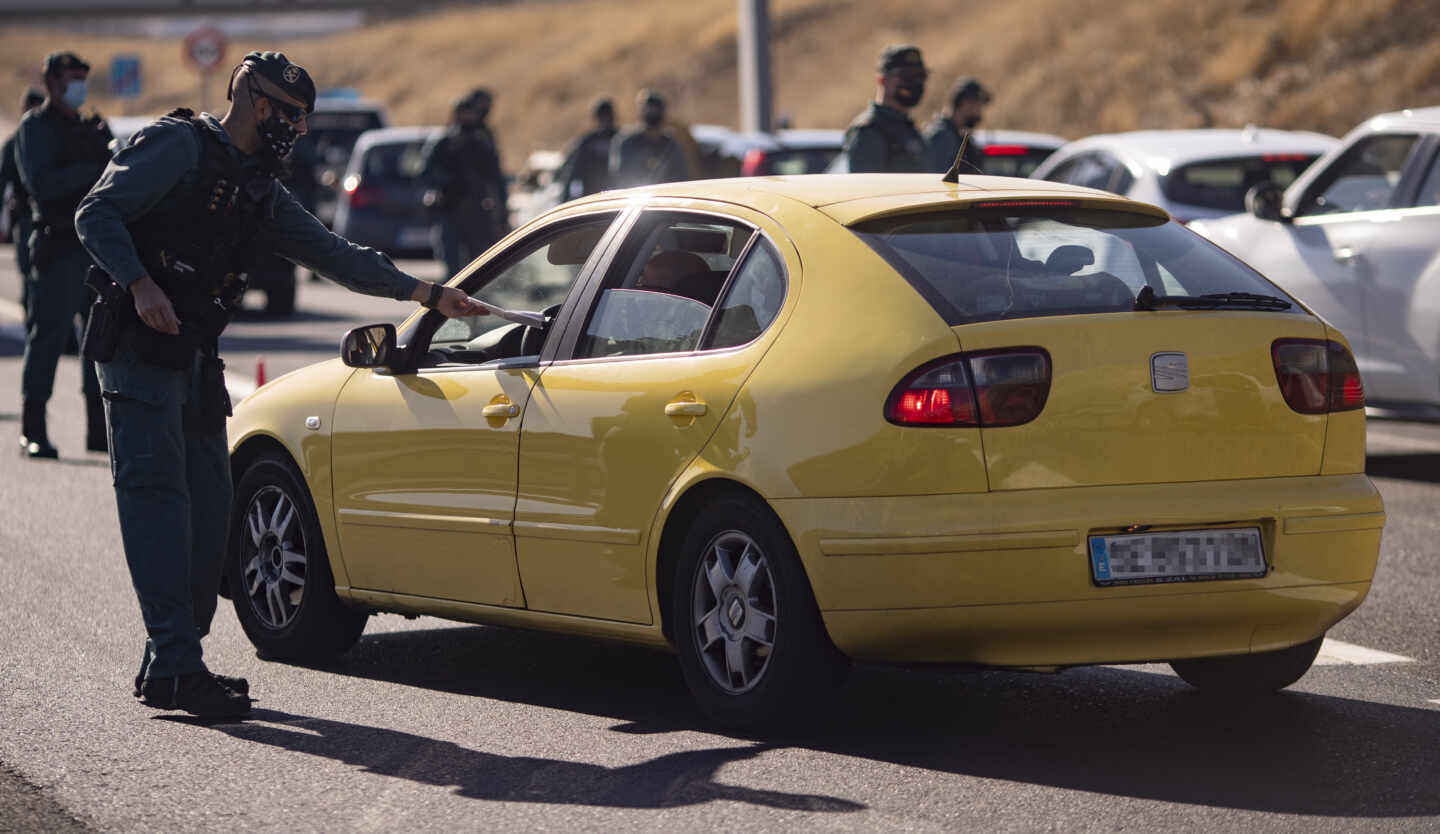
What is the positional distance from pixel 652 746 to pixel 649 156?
12062 mm

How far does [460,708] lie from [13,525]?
4.36 meters

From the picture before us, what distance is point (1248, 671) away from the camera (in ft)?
22.3

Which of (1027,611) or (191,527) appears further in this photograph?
(191,527)

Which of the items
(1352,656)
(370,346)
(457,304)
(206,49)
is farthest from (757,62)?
(457,304)

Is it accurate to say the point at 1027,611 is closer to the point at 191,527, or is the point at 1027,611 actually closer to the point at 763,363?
the point at 763,363

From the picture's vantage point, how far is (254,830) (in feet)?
17.9

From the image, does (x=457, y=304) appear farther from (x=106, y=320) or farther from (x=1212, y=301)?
(x=1212, y=301)

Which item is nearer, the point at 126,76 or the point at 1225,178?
the point at 1225,178

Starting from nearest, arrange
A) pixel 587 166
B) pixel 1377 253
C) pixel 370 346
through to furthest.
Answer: pixel 370 346, pixel 1377 253, pixel 587 166

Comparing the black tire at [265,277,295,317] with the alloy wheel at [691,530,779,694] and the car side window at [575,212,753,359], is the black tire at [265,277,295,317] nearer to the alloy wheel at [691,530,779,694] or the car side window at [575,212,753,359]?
the car side window at [575,212,753,359]

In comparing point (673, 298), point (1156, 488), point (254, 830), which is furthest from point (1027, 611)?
point (254, 830)

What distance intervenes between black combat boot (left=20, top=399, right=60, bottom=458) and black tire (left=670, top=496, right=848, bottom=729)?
727cm

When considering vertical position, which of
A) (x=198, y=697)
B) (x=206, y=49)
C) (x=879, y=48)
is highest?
(x=879, y=48)

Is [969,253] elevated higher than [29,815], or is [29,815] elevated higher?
[969,253]
